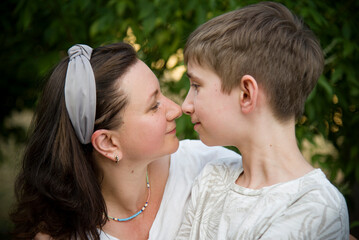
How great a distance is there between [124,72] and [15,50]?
1.67 metres

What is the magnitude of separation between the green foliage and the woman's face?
1.31 ft

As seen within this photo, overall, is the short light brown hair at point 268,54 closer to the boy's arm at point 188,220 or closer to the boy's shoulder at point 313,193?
the boy's shoulder at point 313,193

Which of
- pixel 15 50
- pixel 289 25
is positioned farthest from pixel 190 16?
pixel 15 50

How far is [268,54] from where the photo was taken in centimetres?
169

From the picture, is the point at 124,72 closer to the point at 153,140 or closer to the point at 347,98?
the point at 153,140

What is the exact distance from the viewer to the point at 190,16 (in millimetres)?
2770

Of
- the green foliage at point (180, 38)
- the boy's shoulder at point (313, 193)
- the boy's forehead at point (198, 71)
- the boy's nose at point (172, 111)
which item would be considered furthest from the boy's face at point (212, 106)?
the green foliage at point (180, 38)

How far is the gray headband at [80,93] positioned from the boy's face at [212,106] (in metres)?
0.44

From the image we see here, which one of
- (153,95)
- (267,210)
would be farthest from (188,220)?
(153,95)

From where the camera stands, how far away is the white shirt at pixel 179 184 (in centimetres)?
211

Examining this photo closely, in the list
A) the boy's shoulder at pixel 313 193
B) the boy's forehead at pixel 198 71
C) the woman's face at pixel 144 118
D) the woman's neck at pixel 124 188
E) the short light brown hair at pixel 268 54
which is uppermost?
the short light brown hair at pixel 268 54

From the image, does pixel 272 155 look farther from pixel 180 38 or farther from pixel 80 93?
pixel 180 38

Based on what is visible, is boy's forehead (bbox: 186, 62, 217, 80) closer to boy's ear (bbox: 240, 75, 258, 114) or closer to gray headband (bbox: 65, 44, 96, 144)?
boy's ear (bbox: 240, 75, 258, 114)

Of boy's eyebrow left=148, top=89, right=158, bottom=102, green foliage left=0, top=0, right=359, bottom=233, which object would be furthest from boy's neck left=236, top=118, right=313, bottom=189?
green foliage left=0, top=0, right=359, bottom=233
